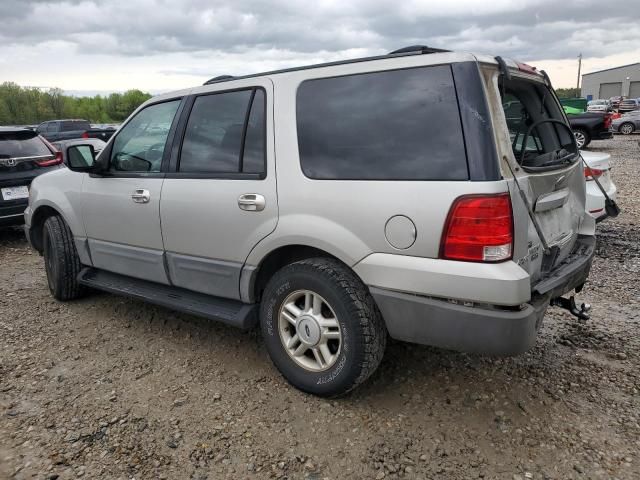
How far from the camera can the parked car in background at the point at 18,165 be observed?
22.2 feet

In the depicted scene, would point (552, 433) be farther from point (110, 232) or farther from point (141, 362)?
point (110, 232)

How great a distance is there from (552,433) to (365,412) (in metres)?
0.98

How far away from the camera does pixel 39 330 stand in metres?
4.16

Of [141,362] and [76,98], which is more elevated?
[76,98]

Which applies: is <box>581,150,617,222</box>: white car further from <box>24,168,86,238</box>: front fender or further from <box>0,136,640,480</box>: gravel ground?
<box>24,168,86,238</box>: front fender

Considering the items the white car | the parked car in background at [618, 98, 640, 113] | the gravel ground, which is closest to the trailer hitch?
the gravel ground

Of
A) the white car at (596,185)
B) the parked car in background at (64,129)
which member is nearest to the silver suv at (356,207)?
the white car at (596,185)

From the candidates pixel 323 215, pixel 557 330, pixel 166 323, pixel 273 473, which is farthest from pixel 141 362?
pixel 557 330

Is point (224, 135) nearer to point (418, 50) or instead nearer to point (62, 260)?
point (418, 50)

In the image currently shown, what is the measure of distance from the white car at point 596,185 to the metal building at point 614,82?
217ft

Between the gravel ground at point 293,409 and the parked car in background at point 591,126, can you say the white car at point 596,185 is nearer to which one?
the gravel ground at point 293,409

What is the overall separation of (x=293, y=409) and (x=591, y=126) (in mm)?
17118

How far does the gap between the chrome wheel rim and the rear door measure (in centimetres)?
107

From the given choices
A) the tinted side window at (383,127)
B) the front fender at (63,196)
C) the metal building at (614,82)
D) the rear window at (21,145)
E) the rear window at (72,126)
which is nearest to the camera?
the tinted side window at (383,127)
